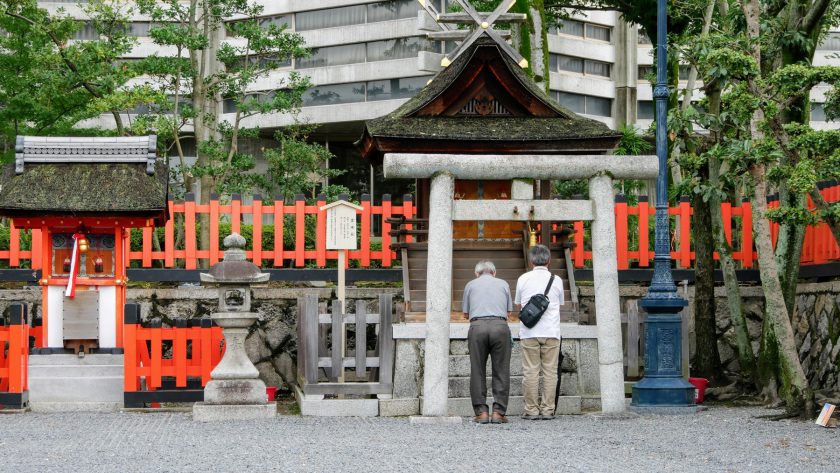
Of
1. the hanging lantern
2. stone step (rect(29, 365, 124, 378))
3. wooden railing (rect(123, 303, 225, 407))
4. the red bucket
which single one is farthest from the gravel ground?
→ the hanging lantern

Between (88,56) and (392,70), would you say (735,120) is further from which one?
(392,70)

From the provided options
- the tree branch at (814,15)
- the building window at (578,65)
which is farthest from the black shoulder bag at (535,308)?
the building window at (578,65)

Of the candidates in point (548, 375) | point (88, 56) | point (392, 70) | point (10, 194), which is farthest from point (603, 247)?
point (392, 70)

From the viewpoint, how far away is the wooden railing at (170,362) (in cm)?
1409

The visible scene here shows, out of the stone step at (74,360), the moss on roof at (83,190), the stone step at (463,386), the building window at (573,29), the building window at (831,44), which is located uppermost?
the building window at (573,29)

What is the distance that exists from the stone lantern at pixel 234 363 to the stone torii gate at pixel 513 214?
2.09 meters

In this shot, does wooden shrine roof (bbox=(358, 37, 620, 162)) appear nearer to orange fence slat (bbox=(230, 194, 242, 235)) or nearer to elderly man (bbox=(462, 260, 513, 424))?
orange fence slat (bbox=(230, 194, 242, 235))

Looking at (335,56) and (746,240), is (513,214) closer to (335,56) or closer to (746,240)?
(746,240)

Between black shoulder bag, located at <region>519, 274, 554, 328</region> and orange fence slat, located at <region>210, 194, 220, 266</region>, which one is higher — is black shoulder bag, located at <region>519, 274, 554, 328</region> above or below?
below

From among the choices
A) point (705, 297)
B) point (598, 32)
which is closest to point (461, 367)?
point (705, 297)

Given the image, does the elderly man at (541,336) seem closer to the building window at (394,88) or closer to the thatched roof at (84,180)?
the thatched roof at (84,180)

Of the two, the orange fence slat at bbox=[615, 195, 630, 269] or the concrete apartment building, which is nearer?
the orange fence slat at bbox=[615, 195, 630, 269]

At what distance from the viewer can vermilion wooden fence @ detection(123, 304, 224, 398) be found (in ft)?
46.1

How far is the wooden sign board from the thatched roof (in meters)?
2.35
